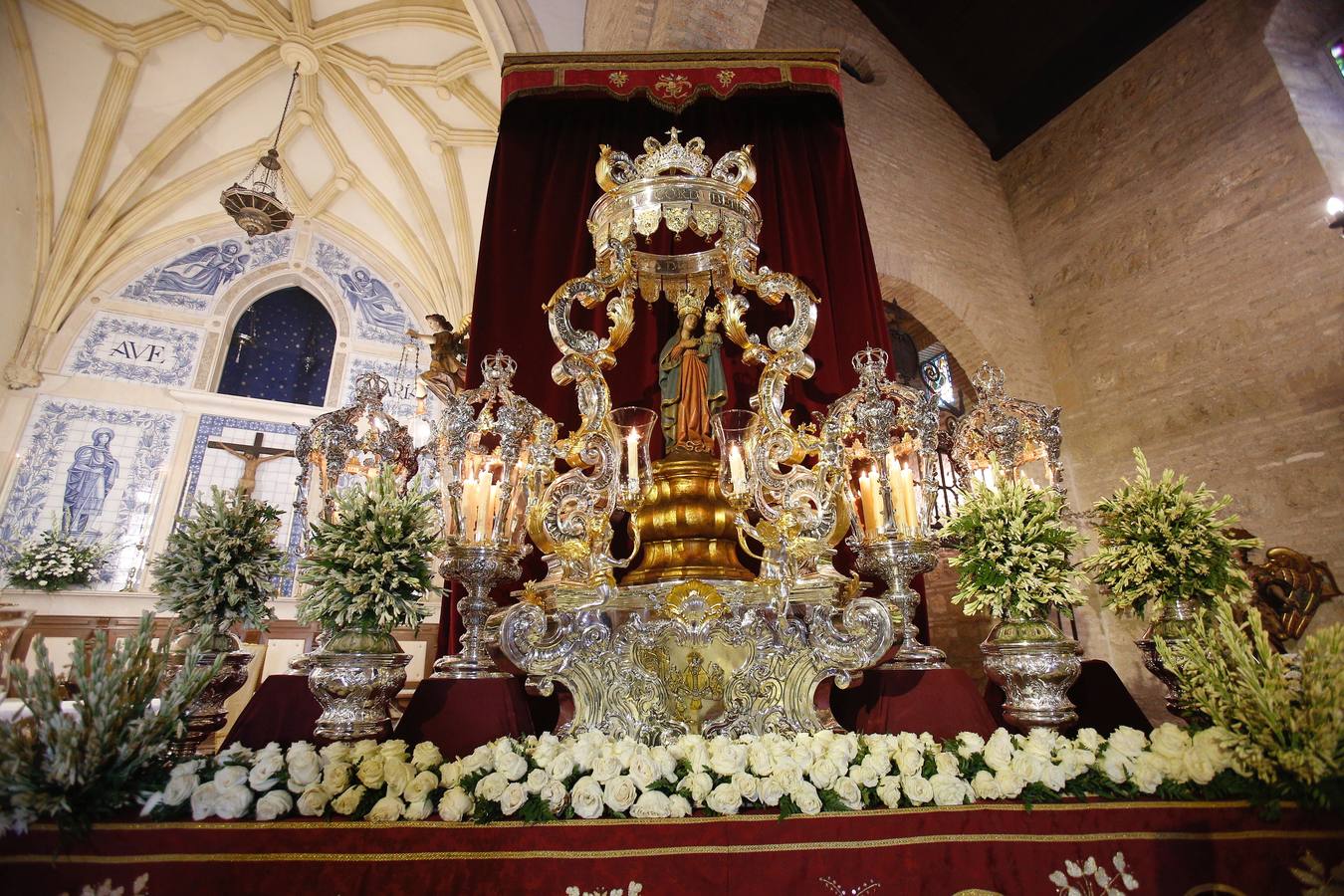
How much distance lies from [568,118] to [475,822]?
4235 millimetres

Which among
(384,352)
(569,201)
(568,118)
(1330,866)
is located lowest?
(1330,866)

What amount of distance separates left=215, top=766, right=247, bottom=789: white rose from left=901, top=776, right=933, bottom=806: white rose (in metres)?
1.56

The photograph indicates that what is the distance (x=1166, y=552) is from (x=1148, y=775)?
38.7 inches

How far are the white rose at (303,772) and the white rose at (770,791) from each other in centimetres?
104

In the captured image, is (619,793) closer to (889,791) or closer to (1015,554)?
(889,791)

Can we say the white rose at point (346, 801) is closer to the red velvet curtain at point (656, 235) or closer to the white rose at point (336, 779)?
the white rose at point (336, 779)

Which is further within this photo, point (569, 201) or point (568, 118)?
point (568, 118)

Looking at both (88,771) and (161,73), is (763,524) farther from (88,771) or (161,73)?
(161,73)

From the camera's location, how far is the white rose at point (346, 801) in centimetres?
138

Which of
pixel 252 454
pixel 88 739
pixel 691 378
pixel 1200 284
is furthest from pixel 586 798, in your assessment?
pixel 252 454

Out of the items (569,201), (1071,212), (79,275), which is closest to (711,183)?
(569,201)

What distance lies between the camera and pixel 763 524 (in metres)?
2.15

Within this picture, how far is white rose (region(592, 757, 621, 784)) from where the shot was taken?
4.83ft

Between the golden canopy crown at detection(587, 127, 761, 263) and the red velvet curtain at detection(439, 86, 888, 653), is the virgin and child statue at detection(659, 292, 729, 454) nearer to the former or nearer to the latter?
the golden canopy crown at detection(587, 127, 761, 263)
